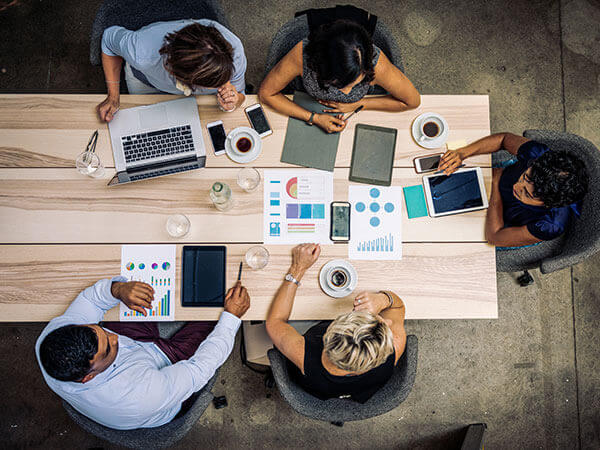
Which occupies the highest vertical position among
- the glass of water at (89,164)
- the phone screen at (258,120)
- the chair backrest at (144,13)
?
the chair backrest at (144,13)

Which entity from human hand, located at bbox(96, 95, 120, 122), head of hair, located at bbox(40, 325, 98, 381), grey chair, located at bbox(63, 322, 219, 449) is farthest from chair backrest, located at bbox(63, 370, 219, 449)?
human hand, located at bbox(96, 95, 120, 122)

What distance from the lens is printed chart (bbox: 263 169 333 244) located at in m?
1.62

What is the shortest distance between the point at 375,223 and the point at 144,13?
54.2 inches

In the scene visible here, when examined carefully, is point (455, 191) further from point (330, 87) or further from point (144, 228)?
point (144, 228)

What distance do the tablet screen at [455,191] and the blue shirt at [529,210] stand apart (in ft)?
0.38

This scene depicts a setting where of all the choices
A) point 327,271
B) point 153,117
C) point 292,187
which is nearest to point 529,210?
point 327,271

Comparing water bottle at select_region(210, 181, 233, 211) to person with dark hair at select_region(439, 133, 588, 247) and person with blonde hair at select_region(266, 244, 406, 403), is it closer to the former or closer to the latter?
person with blonde hair at select_region(266, 244, 406, 403)

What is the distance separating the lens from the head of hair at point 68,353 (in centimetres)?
133

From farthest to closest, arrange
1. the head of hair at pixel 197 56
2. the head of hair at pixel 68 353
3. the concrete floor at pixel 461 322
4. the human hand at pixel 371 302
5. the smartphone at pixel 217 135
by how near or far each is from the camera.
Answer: the concrete floor at pixel 461 322 < the smartphone at pixel 217 135 < the human hand at pixel 371 302 < the head of hair at pixel 197 56 < the head of hair at pixel 68 353

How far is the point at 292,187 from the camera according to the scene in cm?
164

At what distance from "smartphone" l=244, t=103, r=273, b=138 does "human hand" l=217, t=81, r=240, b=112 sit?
0.07 metres

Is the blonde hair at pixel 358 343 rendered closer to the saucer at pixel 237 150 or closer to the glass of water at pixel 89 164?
the saucer at pixel 237 150

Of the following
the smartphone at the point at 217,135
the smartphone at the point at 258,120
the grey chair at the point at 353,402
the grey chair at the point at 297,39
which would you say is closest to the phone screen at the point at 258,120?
the smartphone at the point at 258,120

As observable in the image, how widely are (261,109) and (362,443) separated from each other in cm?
200
